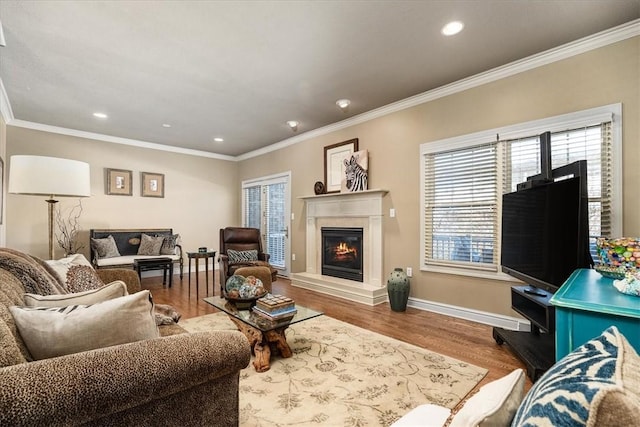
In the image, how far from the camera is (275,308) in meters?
2.17

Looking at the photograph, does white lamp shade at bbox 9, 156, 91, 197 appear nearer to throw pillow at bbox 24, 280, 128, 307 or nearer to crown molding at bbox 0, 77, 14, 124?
throw pillow at bbox 24, 280, 128, 307

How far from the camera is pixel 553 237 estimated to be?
191cm

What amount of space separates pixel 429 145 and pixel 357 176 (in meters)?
1.08

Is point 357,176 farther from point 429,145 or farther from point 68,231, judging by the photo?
point 68,231

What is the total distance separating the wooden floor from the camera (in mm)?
2324

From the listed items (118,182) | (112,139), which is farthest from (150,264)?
(112,139)

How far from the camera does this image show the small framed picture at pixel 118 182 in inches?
210

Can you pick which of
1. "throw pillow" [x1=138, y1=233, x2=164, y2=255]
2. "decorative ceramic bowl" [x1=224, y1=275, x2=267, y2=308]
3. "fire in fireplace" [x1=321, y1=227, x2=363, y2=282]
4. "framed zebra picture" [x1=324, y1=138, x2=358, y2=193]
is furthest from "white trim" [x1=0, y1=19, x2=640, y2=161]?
"decorative ceramic bowl" [x1=224, y1=275, x2=267, y2=308]

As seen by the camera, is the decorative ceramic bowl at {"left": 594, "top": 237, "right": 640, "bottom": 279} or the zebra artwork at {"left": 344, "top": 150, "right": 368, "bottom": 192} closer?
the decorative ceramic bowl at {"left": 594, "top": 237, "right": 640, "bottom": 279}

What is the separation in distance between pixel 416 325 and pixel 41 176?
3498 millimetres

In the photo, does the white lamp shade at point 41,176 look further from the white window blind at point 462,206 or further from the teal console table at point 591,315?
the white window blind at point 462,206

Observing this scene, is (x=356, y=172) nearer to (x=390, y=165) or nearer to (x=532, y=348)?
(x=390, y=165)

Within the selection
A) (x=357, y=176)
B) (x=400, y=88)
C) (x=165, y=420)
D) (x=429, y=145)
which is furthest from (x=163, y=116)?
(x=165, y=420)

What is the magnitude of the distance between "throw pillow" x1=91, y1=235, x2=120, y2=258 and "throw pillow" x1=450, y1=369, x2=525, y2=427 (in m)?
5.65
